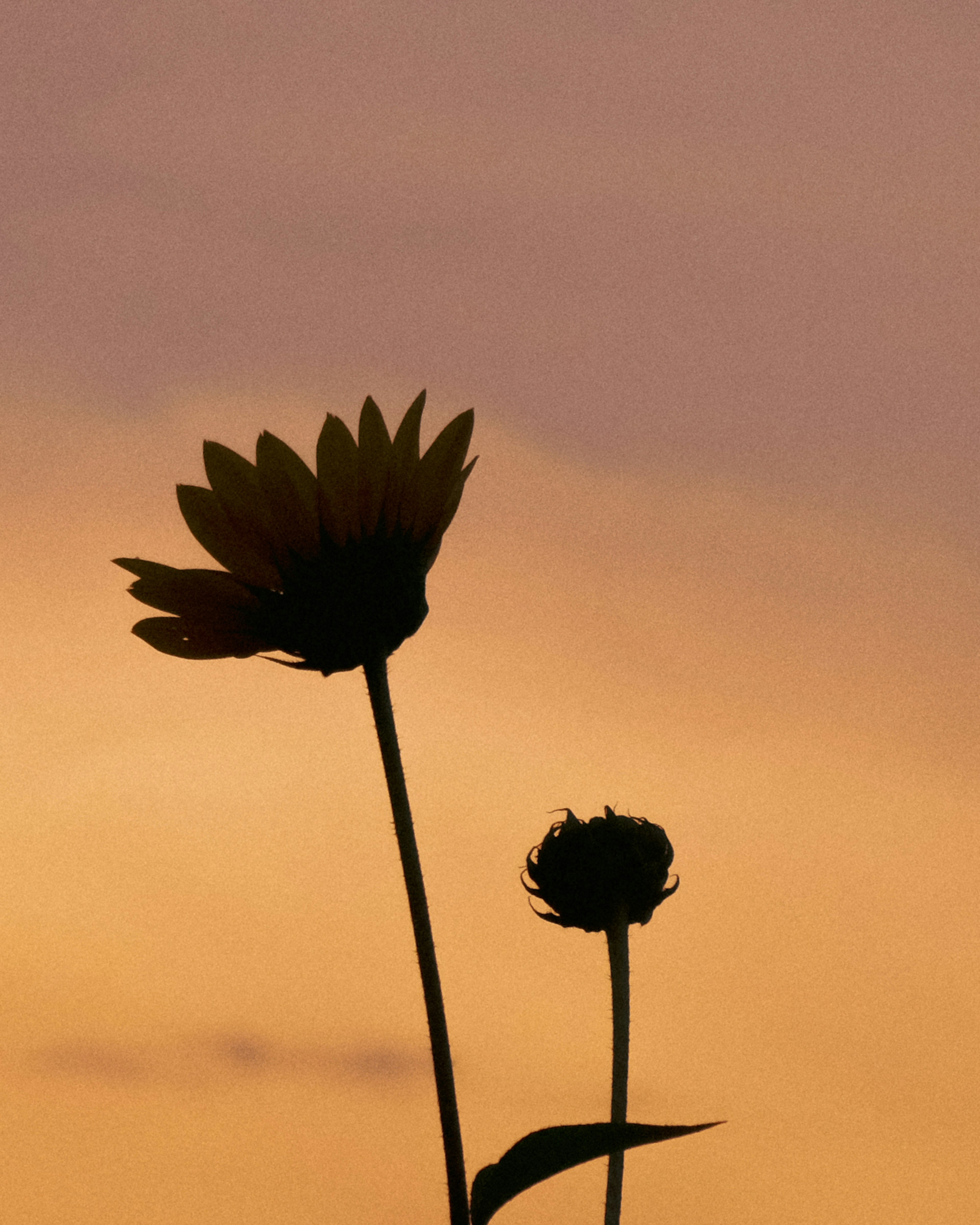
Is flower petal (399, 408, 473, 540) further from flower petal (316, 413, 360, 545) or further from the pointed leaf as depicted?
the pointed leaf

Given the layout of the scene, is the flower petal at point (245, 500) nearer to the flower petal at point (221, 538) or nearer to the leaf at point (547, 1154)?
the flower petal at point (221, 538)

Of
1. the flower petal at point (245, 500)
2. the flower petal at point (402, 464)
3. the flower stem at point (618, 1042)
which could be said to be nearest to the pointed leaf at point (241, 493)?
the flower petal at point (245, 500)

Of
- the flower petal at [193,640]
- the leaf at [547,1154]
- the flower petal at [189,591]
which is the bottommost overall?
the leaf at [547,1154]

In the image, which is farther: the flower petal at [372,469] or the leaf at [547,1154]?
the flower petal at [372,469]

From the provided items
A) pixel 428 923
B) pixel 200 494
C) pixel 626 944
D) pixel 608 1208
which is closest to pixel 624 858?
pixel 626 944

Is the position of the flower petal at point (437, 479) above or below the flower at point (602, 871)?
above

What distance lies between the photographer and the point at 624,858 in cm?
334

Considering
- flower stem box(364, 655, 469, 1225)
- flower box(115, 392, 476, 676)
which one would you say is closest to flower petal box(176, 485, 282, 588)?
flower box(115, 392, 476, 676)

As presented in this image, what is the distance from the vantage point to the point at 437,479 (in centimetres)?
251

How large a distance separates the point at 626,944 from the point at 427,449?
1.15m

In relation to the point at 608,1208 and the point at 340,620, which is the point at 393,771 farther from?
the point at 608,1208

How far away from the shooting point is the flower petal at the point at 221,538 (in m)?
2.52

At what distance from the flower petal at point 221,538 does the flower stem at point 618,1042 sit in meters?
1.01

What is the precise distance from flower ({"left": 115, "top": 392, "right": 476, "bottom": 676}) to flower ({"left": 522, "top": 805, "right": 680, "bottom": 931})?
1.10m
